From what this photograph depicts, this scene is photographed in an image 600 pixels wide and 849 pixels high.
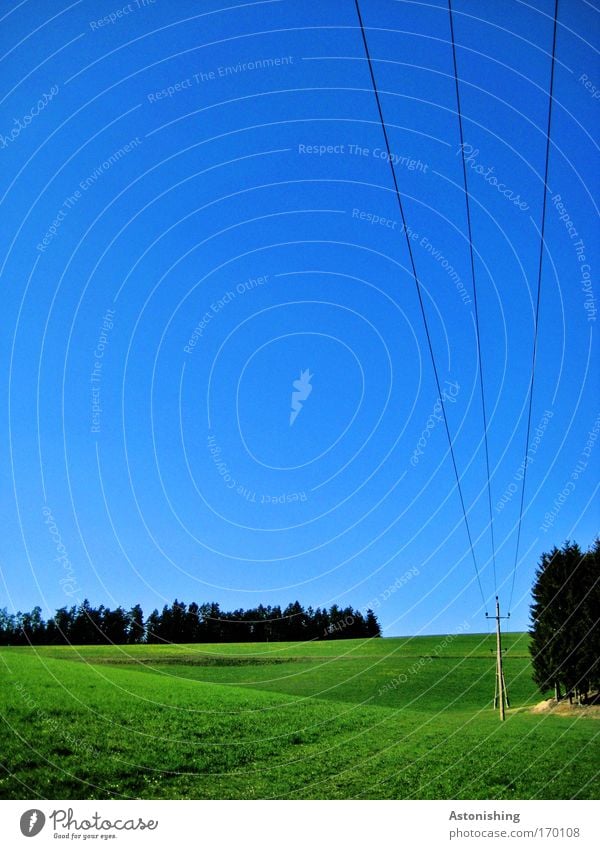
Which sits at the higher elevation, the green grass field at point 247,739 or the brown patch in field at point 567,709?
the green grass field at point 247,739

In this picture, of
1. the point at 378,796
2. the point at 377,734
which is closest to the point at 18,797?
the point at 378,796

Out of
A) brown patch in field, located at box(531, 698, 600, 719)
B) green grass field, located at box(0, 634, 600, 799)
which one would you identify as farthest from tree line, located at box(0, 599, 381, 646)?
brown patch in field, located at box(531, 698, 600, 719)

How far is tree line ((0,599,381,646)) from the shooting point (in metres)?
17.5

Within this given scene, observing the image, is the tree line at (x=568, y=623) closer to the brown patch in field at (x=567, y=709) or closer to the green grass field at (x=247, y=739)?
the brown patch in field at (x=567, y=709)

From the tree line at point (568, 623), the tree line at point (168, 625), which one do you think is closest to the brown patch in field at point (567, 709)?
the tree line at point (568, 623)

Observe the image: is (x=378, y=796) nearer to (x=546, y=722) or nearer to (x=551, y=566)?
(x=546, y=722)

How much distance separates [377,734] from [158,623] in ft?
38.6

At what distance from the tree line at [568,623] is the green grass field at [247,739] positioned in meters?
1.96

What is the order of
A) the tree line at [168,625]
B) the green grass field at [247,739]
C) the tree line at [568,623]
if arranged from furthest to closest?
1. the tree line at [568,623]
2. the tree line at [168,625]
3. the green grass field at [247,739]

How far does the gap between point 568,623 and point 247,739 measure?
18.6 meters

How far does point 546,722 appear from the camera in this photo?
22234 millimetres

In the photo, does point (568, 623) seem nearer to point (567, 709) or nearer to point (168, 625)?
point (567, 709)

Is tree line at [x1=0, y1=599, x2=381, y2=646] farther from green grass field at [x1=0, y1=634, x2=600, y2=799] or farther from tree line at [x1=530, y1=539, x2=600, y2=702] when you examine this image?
tree line at [x1=530, y1=539, x2=600, y2=702]

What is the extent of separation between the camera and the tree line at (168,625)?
17531 mm
